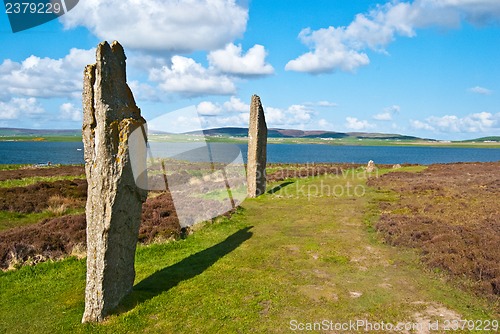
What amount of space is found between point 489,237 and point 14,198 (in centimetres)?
2732

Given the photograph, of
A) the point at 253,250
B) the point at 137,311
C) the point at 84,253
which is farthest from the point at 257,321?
the point at 84,253

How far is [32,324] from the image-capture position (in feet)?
28.1

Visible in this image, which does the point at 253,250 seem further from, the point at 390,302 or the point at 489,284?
the point at 489,284

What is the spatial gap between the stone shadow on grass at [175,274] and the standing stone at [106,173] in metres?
0.58

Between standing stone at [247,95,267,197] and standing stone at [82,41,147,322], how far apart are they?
15287 millimetres

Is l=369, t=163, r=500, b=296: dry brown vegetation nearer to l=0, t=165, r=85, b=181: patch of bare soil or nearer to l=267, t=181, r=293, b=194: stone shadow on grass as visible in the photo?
l=267, t=181, r=293, b=194: stone shadow on grass

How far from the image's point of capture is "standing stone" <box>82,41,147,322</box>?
8.46 meters

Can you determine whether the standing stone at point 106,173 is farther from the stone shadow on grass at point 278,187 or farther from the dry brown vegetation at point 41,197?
the stone shadow on grass at point 278,187

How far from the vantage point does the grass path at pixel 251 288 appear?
8508 millimetres

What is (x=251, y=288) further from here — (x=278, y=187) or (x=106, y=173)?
(x=278, y=187)

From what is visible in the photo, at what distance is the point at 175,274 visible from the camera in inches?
444

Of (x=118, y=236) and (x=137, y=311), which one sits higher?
(x=118, y=236)

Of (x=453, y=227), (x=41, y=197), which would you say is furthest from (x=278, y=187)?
(x=41, y=197)

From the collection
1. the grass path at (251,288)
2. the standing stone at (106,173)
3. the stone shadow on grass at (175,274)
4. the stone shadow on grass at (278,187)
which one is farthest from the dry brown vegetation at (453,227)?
the standing stone at (106,173)
